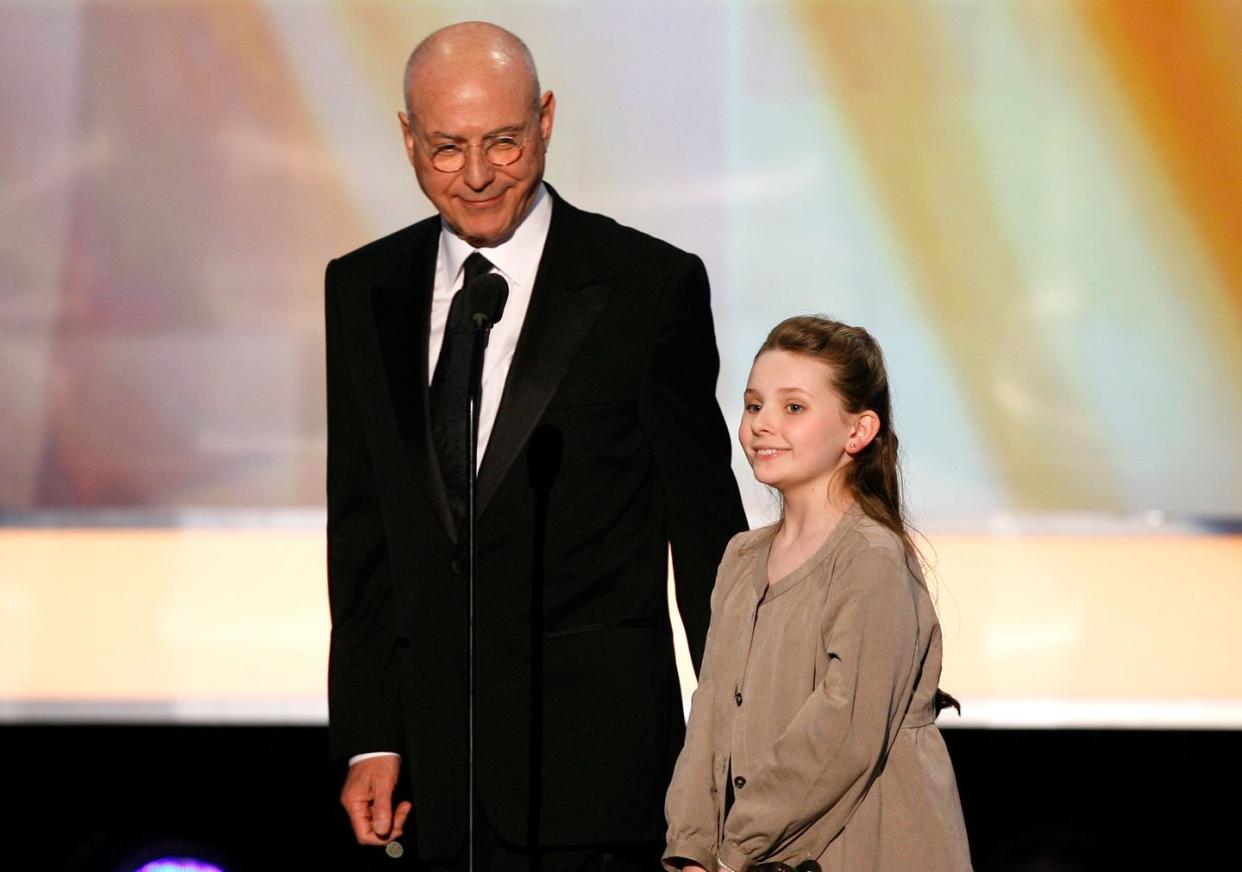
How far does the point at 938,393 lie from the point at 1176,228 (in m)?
0.55

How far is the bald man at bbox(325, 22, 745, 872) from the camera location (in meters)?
2.09

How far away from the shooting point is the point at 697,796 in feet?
6.14

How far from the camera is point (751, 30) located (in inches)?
129

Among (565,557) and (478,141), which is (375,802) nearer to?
(565,557)

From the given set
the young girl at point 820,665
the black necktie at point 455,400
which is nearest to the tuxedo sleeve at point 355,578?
the black necktie at point 455,400

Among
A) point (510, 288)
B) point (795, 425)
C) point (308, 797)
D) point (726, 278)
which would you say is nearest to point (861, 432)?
point (795, 425)

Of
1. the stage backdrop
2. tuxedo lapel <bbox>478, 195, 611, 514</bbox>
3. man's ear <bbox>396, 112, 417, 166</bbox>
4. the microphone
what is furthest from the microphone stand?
the stage backdrop

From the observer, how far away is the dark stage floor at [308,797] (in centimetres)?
352

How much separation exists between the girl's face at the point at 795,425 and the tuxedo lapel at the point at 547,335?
290 millimetres

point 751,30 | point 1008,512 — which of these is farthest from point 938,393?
point 751,30

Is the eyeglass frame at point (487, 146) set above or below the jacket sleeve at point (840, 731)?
above

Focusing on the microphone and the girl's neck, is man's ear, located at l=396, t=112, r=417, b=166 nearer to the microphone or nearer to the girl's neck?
the microphone

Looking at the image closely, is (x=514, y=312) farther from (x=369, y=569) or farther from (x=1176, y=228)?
(x=1176, y=228)

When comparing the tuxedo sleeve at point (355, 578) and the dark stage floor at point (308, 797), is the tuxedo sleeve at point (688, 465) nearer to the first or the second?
the tuxedo sleeve at point (355, 578)
